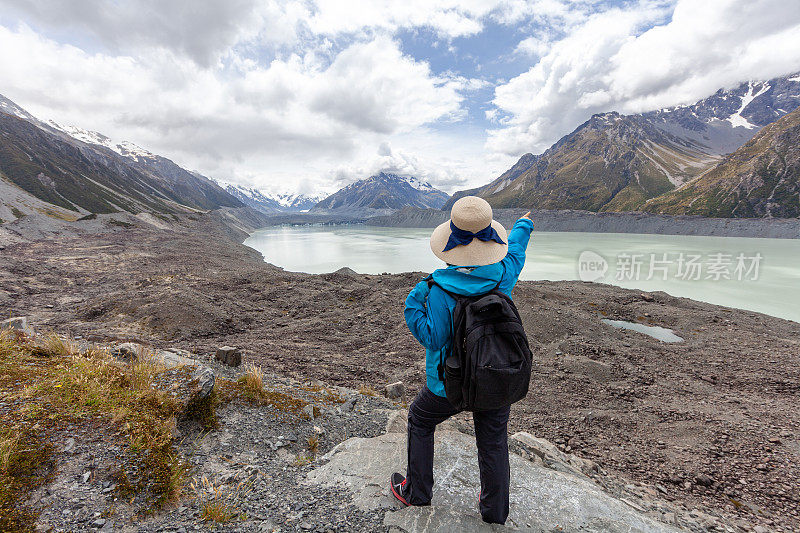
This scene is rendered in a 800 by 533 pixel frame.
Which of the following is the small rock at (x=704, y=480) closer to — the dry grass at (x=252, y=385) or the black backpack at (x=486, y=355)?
the black backpack at (x=486, y=355)

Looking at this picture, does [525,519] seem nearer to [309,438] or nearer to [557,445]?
[309,438]

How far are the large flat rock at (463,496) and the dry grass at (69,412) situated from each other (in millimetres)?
1610

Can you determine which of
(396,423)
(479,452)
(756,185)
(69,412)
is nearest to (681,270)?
(396,423)

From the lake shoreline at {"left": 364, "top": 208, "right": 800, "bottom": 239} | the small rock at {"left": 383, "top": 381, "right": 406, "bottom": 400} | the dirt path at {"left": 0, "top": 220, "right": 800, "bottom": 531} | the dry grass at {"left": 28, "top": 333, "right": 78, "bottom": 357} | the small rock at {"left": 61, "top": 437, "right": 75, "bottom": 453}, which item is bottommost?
the dirt path at {"left": 0, "top": 220, "right": 800, "bottom": 531}

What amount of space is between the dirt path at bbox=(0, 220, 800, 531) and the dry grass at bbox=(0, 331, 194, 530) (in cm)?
610

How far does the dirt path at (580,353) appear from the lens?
247 inches

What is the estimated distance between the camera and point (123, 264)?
27.3 meters

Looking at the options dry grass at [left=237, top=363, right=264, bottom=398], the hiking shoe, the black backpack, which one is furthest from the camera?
dry grass at [left=237, top=363, right=264, bottom=398]

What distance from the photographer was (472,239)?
292cm

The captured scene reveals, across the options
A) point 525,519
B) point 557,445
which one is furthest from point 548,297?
point 525,519

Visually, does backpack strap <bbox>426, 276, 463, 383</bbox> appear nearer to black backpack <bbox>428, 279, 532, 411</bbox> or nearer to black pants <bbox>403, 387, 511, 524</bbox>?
black backpack <bbox>428, 279, 532, 411</bbox>

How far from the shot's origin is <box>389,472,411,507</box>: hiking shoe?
3326mm

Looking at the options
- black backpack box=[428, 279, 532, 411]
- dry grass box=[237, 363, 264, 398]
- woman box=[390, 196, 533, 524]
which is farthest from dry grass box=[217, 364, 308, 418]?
black backpack box=[428, 279, 532, 411]

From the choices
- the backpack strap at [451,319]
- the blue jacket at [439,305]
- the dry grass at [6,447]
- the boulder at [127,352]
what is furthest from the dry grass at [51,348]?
the backpack strap at [451,319]
